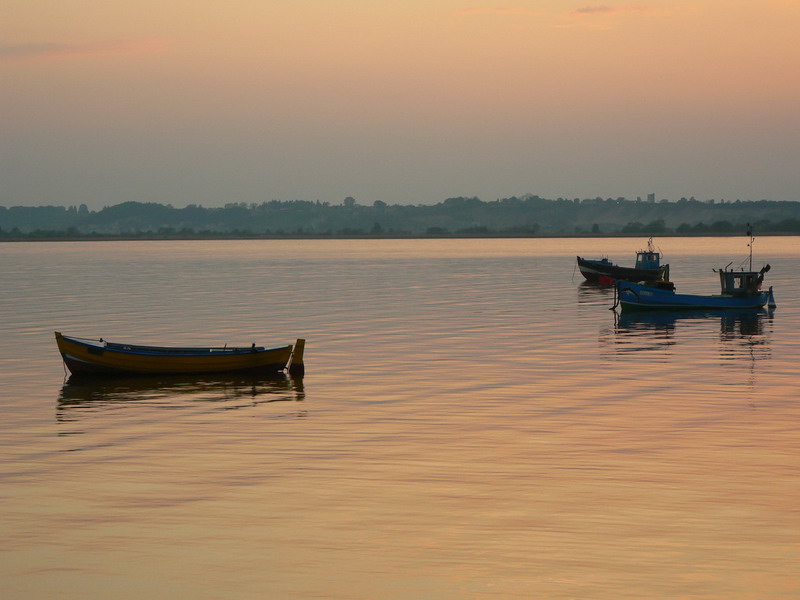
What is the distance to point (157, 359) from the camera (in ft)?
148

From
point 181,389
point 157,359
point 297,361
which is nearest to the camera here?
point 181,389

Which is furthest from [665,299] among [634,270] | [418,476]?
[418,476]

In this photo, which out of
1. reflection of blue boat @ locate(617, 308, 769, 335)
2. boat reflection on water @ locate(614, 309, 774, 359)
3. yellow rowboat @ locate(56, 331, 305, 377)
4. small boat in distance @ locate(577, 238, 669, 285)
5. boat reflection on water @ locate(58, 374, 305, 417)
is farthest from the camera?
small boat in distance @ locate(577, 238, 669, 285)

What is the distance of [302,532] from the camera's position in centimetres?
2086

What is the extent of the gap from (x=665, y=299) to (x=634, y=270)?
1100 inches

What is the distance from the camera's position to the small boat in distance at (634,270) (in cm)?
10725

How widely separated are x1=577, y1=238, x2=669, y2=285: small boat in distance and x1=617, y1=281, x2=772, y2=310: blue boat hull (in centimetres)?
1251

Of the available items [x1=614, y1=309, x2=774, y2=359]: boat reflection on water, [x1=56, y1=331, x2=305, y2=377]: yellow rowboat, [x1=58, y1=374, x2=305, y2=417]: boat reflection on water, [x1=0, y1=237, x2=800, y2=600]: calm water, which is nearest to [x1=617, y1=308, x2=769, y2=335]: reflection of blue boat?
[x1=614, y1=309, x2=774, y2=359]: boat reflection on water

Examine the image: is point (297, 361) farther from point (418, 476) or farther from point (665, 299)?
point (665, 299)

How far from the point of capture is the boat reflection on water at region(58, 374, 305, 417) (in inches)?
1559

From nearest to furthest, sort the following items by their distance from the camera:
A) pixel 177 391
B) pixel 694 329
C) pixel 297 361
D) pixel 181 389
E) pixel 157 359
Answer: pixel 177 391 < pixel 181 389 < pixel 157 359 < pixel 297 361 < pixel 694 329

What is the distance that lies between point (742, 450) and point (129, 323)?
5352cm

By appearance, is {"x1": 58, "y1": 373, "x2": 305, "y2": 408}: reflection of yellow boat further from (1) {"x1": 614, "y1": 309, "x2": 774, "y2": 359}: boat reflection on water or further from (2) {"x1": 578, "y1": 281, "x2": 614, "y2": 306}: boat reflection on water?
(2) {"x1": 578, "y1": 281, "x2": 614, "y2": 306}: boat reflection on water

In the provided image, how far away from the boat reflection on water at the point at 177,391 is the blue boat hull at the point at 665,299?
4302 cm
